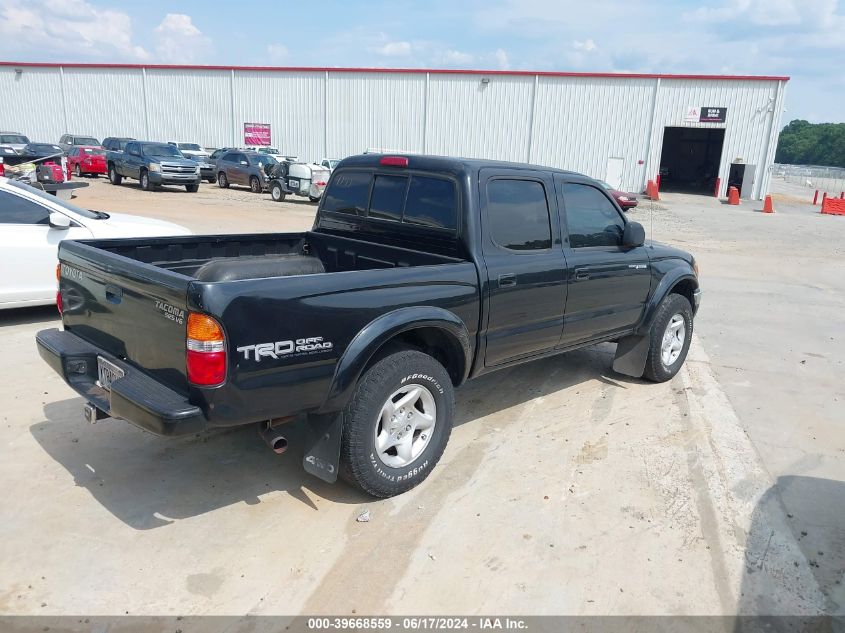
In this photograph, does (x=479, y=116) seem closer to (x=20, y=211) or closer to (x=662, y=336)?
(x=20, y=211)

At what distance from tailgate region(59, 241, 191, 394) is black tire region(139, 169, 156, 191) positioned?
22484 millimetres

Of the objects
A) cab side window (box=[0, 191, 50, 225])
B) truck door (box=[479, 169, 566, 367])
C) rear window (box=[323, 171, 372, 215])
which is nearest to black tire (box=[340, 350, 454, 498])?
truck door (box=[479, 169, 566, 367])

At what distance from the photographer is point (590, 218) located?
5.07 m

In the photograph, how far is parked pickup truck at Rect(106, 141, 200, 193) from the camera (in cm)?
2422

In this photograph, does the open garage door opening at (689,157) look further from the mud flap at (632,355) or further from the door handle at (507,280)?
the door handle at (507,280)

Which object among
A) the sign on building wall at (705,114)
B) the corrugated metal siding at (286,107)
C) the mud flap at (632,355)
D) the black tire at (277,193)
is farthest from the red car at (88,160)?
the sign on building wall at (705,114)

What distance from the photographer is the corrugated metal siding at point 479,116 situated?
38062 millimetres

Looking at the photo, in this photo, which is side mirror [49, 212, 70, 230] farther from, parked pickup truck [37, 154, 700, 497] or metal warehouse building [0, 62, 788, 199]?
metal warehouse building [0, 62, 788, 199]

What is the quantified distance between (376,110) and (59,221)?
3548 centimetres

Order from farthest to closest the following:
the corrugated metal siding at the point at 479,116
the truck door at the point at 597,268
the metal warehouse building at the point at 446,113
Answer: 1. the corrugated metal siding at the point at 479,116
2. the metal warehouse building at the point at 446,113
3. the truck door at the point at 597,268

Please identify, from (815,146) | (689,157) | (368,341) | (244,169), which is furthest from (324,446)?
(815,146)

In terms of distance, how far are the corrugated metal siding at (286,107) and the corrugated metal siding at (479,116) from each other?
7520mm

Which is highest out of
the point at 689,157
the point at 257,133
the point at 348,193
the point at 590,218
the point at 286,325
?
the point at 257,133

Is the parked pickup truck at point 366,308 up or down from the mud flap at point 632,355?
up
